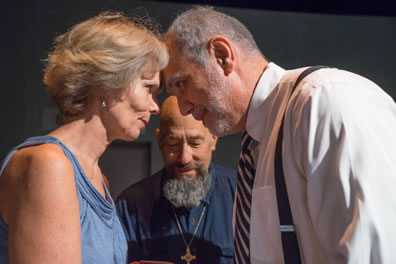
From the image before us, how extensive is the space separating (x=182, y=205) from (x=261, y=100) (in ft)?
3.98

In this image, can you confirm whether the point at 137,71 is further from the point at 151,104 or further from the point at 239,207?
the point at 239,207

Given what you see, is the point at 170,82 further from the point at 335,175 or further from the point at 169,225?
the point at 169,225

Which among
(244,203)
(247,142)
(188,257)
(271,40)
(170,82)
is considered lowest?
(188,257)

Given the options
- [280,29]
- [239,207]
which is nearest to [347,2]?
[280,29]

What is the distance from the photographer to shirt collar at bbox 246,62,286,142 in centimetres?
172

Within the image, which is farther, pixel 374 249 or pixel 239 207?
pixel 239 207

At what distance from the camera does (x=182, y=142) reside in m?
2.87

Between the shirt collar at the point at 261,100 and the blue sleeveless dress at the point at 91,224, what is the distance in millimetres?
603

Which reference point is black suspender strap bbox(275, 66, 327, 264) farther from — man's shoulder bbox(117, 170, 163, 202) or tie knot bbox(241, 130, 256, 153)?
man's shoulder bbox(117, 170, 163, 202)

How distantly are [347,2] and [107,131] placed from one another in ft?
9.66

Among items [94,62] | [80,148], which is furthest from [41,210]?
[94,62]

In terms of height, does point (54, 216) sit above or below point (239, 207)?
above

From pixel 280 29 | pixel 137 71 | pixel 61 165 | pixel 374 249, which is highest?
pixel 280 29

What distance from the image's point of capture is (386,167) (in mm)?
1186
